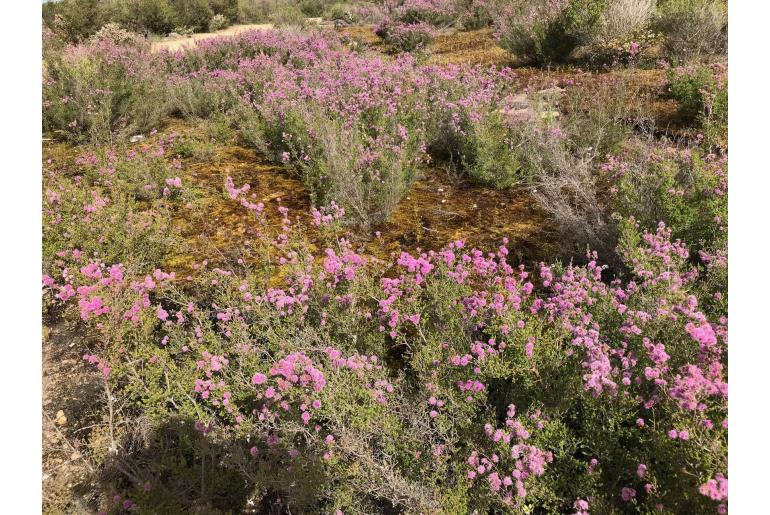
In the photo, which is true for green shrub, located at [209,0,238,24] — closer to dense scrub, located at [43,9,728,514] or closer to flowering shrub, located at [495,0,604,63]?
flowering shrub, located at [495,0,604,63]

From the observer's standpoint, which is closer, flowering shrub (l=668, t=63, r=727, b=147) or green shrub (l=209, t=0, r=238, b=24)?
flowering shrub (l=668, t=63, r=727, b=147)

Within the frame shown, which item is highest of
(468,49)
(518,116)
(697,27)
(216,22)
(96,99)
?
(216,22)

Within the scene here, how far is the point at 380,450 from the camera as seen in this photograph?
85.0 inches

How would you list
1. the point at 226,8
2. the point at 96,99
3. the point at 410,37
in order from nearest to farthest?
the point at 96,99
the point at 410,37
the point at 226,8

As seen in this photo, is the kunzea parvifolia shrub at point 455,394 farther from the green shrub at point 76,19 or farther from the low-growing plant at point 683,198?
the green shrub at point 76,19

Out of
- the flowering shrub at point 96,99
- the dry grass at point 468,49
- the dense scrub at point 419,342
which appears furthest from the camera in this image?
the dry grass at point 468,49

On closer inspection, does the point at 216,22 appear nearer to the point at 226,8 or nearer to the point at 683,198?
the point at 226,8

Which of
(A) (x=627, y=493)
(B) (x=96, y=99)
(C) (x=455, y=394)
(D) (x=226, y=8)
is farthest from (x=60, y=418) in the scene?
(D) (x=226, y=8)

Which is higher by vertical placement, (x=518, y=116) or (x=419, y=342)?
(x=518, y=116)

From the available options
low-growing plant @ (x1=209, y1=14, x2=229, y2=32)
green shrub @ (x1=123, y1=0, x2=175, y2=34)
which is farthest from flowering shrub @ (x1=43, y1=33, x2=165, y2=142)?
low-growing plant @ (x1=209, y1=14, x2=229, y2=32)

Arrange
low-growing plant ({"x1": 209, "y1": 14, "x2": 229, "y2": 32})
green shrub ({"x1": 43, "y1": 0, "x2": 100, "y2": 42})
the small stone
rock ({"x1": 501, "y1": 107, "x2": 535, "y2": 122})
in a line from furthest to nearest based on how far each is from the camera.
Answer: low-growing plant ({"x1": 209, "y1": 14, "x2": 229, "y2": 32}), green shrub ({"x1": 43, "y1": 0, "x2": 100, "y2": 42}), rock ({"x1": 501, "y1": 107, "x2": 535, "y2": 122}), the small stone

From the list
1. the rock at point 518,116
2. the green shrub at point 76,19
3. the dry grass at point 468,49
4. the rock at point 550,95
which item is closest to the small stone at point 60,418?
the rock at point 518,116

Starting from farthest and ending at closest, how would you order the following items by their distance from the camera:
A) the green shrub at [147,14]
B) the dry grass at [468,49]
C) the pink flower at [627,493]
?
the green shrub at [147,14]
the dry grass at [468,49]
the pink flower at [627,493]

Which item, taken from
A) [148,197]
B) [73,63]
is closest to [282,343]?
[148,197]
